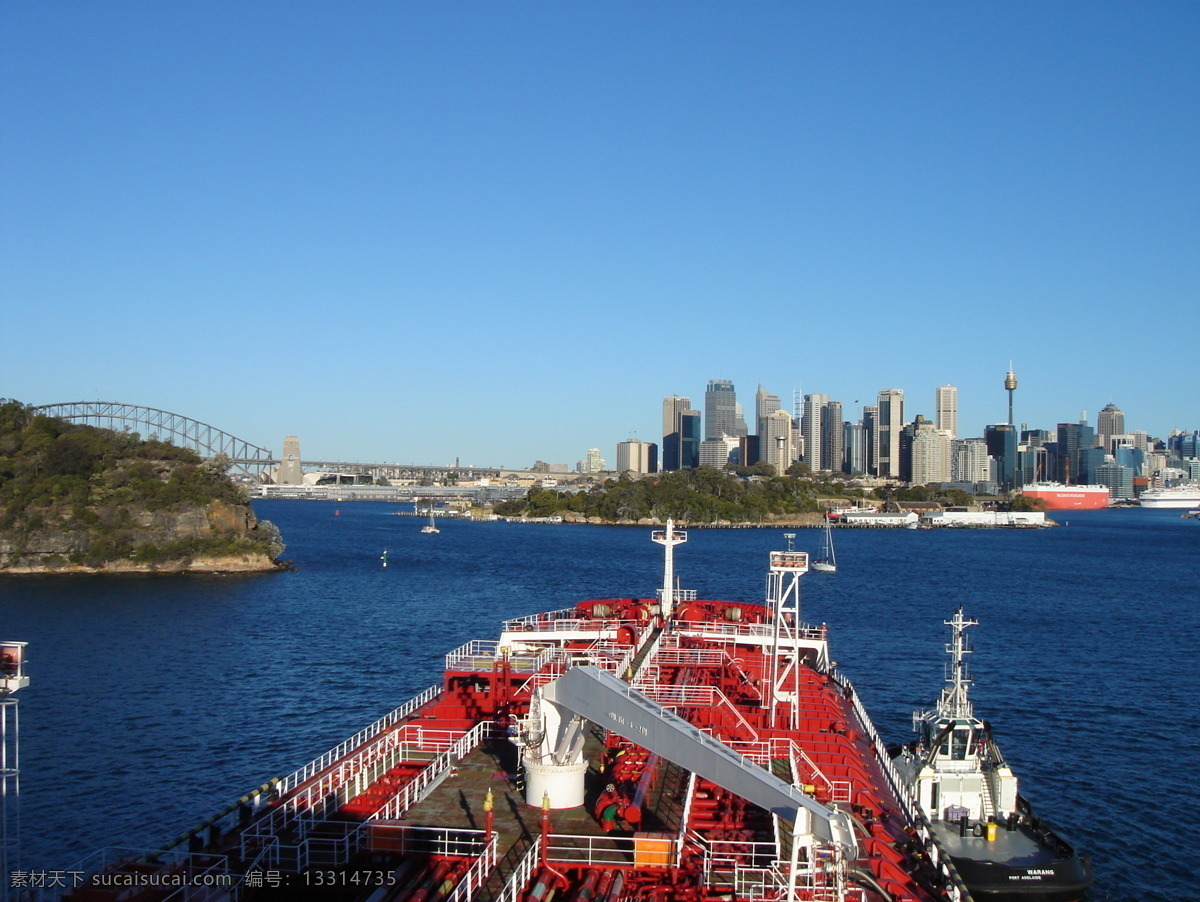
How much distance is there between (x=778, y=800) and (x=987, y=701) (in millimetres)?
32097

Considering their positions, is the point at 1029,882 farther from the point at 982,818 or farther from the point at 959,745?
the point at 959,745

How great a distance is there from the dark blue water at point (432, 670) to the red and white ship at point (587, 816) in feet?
25.9

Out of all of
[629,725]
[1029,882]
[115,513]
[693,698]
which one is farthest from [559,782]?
[115,513]

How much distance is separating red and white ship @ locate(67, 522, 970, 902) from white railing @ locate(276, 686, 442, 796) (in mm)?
394

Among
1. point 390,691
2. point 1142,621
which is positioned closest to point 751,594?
point 1142,621

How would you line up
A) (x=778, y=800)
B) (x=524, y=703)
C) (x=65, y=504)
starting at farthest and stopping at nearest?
(x=65, y=504) → (x=524, y=703) → (x=778, y=800)

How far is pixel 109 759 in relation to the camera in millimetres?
33438

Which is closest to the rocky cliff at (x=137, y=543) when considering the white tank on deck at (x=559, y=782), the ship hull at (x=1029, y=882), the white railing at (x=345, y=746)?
the white railing at (x=345, y=746)

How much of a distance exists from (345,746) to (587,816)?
1045 cm

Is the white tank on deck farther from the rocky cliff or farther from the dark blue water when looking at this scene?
the rocky cliff

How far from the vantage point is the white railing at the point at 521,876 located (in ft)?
47.9

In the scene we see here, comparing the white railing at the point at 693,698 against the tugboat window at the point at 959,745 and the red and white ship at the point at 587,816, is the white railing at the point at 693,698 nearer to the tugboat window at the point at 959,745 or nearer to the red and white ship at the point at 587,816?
the red and white ship at the point at 587,816

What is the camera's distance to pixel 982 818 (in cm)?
2466

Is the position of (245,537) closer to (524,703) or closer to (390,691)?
(390,691)
